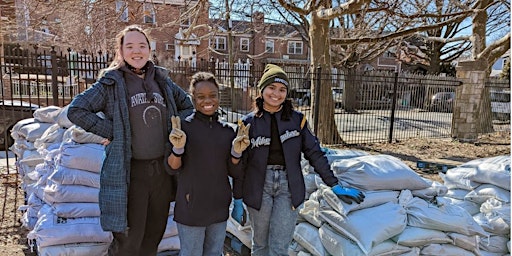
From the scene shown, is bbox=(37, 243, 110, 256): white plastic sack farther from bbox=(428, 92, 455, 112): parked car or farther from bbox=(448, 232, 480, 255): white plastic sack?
bbox=(428, 92, 455, 112): parked car

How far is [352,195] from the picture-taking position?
102 inches

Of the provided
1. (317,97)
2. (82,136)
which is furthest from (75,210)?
(317,97)

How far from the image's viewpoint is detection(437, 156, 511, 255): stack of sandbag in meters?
3.15

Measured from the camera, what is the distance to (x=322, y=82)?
9242 mm

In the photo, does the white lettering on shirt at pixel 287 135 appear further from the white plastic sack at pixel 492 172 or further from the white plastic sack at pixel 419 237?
the white plastic sack at pixel 492 172

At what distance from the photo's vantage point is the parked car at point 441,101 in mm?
14531

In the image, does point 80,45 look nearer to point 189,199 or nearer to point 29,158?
point 29,158

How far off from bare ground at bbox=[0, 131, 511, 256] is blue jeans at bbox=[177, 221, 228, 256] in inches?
49.4

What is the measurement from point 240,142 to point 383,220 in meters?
1.28

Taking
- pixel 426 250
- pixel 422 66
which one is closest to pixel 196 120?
pixel 426 250

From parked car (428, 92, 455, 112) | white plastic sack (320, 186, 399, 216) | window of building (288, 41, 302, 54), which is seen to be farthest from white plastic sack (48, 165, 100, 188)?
window of building (288, 41, 302, 54)

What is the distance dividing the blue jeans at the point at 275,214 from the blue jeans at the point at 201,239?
0.30 meters

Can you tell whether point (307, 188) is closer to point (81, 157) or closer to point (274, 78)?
point (274, 78)

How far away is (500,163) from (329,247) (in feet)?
6.96
